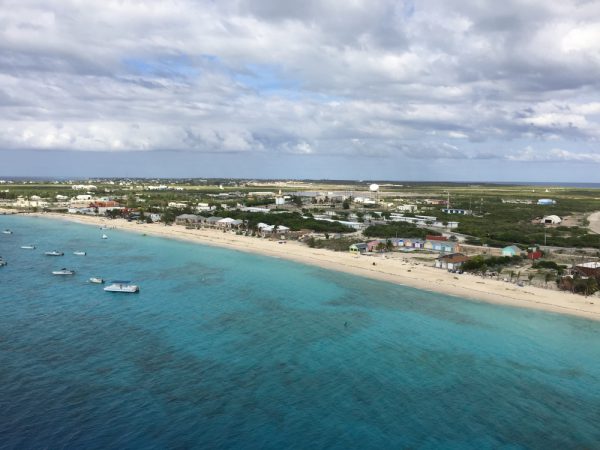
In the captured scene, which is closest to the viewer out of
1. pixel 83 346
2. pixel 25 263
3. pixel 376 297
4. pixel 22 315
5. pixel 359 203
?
pixel 83 346

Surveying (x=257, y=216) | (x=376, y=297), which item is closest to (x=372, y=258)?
(x=376, y=297)

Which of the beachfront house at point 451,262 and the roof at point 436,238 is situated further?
the roof at point 436,238

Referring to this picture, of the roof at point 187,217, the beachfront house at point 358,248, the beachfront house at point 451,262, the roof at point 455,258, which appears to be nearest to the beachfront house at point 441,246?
the roof at point 455,258

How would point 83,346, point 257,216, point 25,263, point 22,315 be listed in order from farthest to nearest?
point 257,216 < point 25,263 < point 22,315 < point 83,346

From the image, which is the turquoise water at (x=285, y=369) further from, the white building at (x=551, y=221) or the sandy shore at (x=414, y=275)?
the white building at (x=551, y=221)

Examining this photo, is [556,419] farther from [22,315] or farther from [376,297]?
[22,315]
